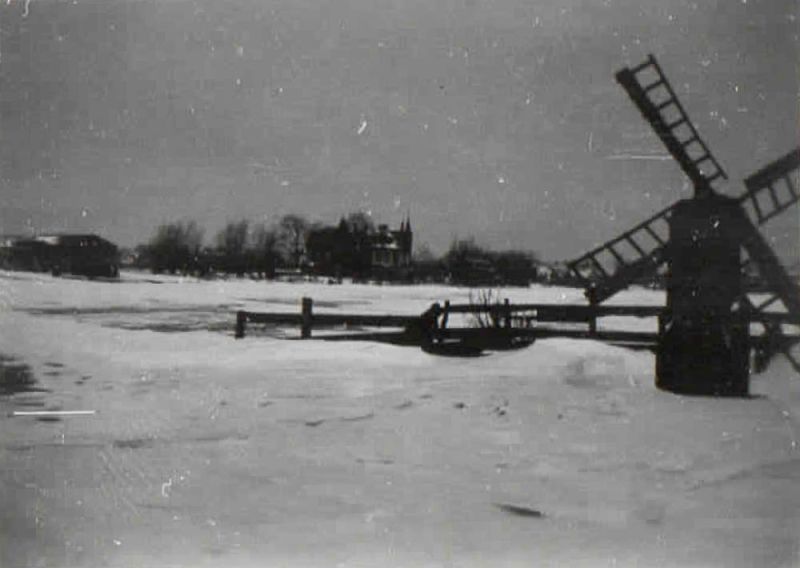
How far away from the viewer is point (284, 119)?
493 centimetres

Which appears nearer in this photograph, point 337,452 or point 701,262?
point 337,452

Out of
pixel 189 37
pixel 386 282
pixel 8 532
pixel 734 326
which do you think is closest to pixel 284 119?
pixel 189 37

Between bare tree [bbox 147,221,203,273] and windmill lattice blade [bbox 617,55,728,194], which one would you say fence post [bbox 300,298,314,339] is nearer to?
bare tree [bbox 147,221,203,273]

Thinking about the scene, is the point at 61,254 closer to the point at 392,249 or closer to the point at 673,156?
the point at 392,249

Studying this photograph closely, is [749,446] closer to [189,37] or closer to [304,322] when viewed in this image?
[304,322]

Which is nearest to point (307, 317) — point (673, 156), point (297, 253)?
point (297, 253)

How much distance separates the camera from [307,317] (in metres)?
6.32

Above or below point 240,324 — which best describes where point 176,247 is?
above

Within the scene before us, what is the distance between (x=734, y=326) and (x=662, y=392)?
2.56 ft

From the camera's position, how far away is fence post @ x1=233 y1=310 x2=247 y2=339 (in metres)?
6.06

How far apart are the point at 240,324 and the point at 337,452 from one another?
6.61 ft

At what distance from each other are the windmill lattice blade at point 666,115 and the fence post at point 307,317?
9.20ft

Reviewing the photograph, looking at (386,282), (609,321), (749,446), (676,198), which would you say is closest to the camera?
(749,446)

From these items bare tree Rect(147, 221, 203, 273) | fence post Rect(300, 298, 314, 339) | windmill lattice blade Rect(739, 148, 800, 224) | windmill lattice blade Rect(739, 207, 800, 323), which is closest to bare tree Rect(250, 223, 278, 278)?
bare tree Rect(147, 221, 203, 273)
